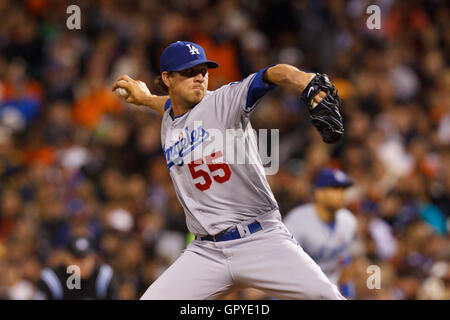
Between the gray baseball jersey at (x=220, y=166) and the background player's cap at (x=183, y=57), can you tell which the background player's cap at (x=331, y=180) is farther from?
the background player's cap at (x=183, y=57)

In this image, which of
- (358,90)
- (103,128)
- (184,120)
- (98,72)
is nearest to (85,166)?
(103,128)

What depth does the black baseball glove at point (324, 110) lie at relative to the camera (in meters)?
3.20

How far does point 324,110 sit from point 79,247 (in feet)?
8.74

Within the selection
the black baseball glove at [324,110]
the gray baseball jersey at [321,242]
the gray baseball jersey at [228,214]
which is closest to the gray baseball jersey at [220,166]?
the gray baseball jersey at [228,214]

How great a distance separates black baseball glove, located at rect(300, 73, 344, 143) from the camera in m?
3.20

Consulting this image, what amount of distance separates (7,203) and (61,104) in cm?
164

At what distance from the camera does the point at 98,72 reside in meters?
9.45

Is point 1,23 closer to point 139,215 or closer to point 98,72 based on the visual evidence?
point 98,72

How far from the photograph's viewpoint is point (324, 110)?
3201 mm

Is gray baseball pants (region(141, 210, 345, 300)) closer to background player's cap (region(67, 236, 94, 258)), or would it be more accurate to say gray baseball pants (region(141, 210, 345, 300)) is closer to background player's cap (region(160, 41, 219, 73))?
background player's cap (region(160, 41, 219, 73))

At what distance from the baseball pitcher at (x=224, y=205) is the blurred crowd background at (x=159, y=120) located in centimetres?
226

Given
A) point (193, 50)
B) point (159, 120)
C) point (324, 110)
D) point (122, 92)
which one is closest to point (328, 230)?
point (122, 92)

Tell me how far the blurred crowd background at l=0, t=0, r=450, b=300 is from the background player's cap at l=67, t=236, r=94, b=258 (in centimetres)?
96
